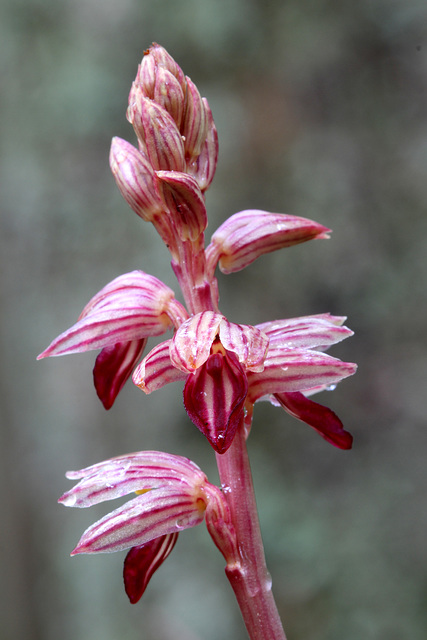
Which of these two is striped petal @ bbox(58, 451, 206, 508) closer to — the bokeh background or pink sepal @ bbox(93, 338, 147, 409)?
pink sepal @ bbox(93, 338, 147, 409)

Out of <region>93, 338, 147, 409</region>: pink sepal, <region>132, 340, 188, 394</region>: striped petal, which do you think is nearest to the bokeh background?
<region>93, 338, 147, 409</region>: pink sepal

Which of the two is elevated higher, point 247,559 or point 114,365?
point 114,365

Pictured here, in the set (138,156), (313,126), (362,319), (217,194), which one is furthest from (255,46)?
(138,156)

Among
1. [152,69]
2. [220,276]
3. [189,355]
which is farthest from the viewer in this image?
[220,276]

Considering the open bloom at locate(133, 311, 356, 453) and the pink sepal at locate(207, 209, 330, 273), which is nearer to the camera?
the open bloom at locate(133, 311, 356, 453)

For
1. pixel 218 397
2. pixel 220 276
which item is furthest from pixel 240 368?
pixel 220 276

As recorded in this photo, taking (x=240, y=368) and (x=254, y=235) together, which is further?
(x=254, y=235)

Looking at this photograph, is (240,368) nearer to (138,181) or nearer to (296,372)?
(296,372)

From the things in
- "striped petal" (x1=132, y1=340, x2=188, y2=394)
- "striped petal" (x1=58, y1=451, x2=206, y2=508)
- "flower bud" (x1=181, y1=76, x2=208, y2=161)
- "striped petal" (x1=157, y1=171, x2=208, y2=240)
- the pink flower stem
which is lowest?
the pink flower stem

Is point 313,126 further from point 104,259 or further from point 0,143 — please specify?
point 0,143
